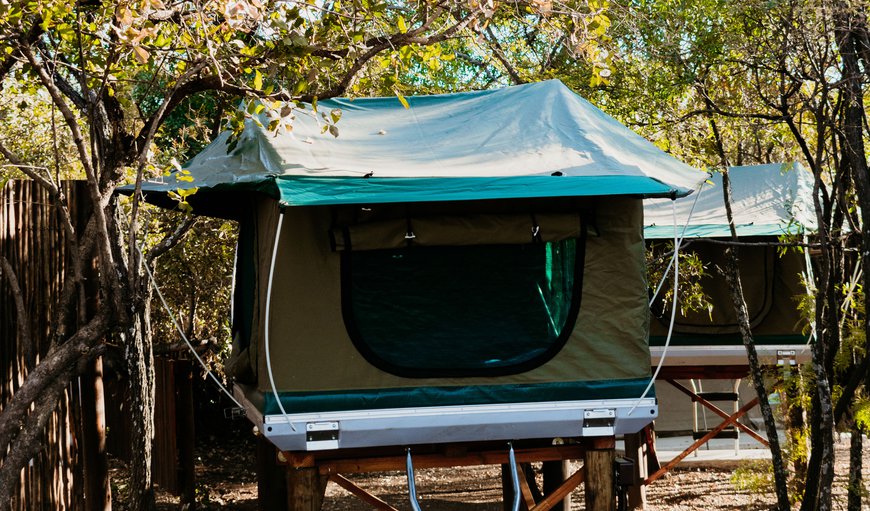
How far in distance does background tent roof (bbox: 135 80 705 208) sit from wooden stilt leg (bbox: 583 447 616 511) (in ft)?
4.51

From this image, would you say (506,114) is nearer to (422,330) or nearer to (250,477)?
(422,330)

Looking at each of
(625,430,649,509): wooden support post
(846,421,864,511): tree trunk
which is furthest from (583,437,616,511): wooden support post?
(625,430,649,509): wooden support post

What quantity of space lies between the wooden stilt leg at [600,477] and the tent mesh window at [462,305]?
1.96 ft

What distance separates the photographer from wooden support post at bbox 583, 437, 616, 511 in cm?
491

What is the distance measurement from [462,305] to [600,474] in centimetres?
112

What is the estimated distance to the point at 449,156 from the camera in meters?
4.77

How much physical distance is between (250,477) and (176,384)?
258 cm

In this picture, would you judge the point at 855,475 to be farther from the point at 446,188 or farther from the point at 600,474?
the point at 446,188

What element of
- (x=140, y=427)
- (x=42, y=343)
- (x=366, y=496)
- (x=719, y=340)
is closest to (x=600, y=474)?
(x=366, y=496)

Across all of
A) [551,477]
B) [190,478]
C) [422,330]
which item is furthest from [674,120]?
[190,478]

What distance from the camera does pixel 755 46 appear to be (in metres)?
6.11

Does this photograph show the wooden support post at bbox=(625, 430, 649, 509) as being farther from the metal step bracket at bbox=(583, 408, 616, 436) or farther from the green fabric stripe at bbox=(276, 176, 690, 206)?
the green fabric stripe at bbox=(276, 176, 690, 206)

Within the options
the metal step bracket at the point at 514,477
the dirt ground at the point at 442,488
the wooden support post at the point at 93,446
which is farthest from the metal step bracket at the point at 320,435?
the dirt ground at the point at 442,488

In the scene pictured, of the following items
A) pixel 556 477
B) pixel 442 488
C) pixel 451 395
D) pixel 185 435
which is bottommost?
pixel 442 488
